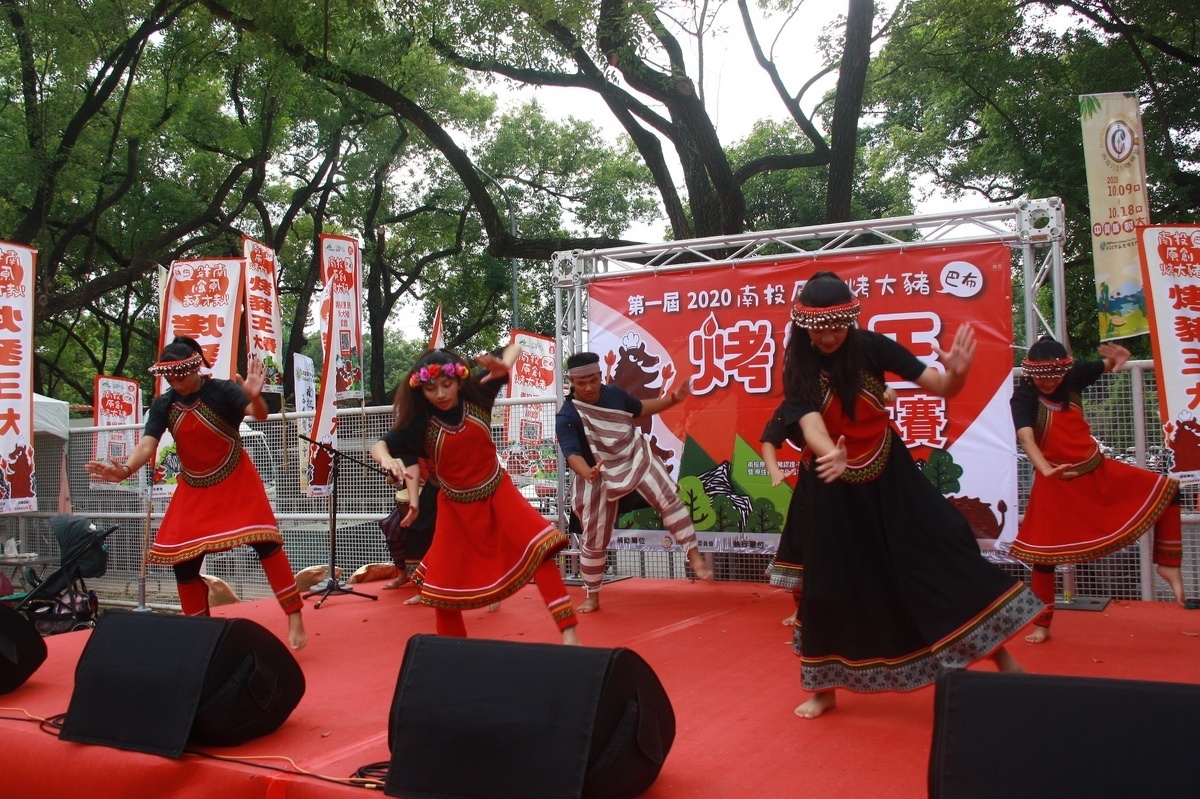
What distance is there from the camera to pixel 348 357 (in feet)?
26.8

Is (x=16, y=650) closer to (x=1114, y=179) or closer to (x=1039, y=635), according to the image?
(x=1039, y=635)

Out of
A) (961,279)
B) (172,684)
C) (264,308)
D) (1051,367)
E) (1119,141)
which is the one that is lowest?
(172,684)

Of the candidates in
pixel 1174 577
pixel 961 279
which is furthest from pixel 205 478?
pixel 1174 577

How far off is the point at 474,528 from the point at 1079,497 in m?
2.99

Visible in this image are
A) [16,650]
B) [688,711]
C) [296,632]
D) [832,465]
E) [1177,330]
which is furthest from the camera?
[1177,330]

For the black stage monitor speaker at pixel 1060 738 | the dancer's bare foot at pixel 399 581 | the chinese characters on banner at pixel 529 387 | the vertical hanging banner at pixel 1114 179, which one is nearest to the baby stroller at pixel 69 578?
the dancer's bare foot at pixel 399 581

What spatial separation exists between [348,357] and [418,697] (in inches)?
228

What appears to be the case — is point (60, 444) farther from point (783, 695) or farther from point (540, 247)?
point (783, 695)

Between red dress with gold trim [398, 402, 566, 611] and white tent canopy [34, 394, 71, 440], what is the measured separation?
8.10m

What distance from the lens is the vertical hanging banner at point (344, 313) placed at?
8.05m

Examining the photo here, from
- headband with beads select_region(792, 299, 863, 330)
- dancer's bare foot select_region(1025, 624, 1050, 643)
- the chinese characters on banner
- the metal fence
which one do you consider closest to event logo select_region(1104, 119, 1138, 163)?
the metal fence

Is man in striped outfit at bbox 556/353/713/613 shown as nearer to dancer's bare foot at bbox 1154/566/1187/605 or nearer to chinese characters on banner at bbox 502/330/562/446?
chinese characters on banner at bbox 502/330/562/446

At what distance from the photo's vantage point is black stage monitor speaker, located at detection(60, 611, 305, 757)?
324 cm

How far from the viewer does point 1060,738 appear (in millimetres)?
2043
